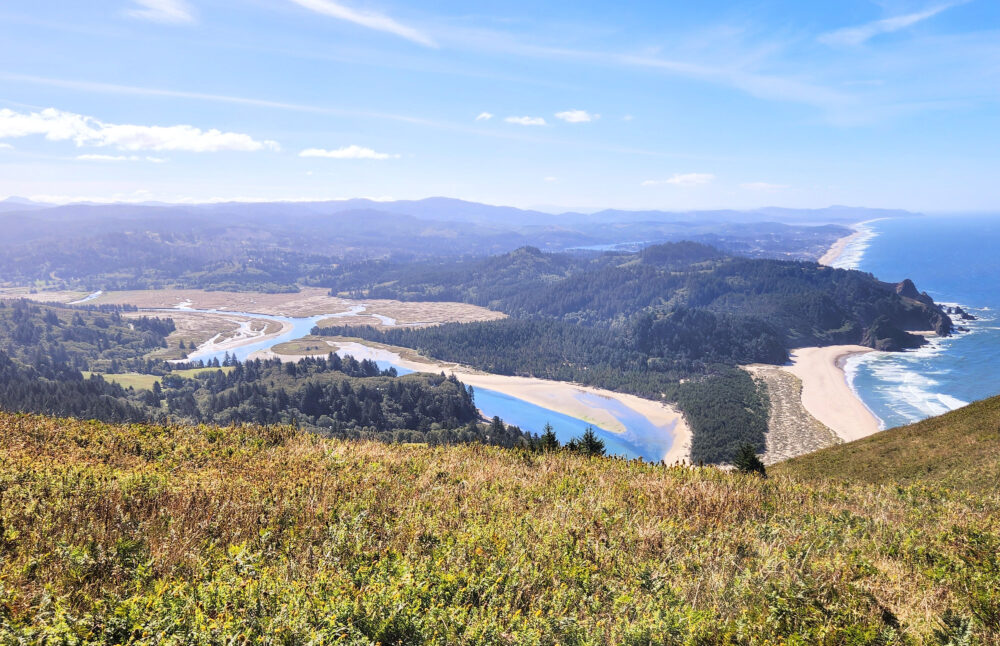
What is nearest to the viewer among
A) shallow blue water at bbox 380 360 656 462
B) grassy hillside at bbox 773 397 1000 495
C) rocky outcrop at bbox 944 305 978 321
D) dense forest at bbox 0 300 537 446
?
grassy hillside at bbox 773 397 1000 495

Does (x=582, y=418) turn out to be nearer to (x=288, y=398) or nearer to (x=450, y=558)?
(x=288, y=398)

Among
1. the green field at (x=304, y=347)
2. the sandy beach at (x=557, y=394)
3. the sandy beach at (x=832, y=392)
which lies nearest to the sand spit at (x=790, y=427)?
the sandy beach at (x=832, y=392)

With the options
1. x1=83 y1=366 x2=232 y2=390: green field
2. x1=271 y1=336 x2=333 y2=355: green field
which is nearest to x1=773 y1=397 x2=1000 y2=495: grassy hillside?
x1=83 y1=366 x2=232 y2=390: green field

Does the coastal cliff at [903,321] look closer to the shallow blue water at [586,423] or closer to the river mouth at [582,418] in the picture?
the river mouth at [582,418]

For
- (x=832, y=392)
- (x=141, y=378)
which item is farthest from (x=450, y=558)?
(x=141, y=378)

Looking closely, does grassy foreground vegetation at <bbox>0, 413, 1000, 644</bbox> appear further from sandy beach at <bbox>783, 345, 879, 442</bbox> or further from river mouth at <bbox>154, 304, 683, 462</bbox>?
sandy beach at <bbox>783, 345, 879, 442</bbox>
